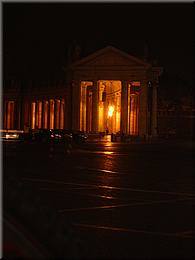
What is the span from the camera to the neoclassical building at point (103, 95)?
66375mm

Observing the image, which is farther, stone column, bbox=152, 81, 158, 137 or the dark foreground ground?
stone column, bbox=152, 81, 158, 137

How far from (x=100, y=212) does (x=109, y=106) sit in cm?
6531

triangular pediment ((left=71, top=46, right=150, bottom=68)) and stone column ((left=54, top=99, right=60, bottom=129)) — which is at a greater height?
triangular pediment ((left=71, top=46, right=150, bottom=68))

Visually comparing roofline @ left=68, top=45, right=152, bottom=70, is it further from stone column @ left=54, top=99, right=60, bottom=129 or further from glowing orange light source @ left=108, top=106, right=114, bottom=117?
stone column @ left=54, top=99, right=60, bottom=129

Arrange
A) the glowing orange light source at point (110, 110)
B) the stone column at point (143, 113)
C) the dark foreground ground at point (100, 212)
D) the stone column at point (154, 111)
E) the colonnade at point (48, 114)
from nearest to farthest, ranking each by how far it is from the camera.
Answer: the dark foreground ground at point (100, 212), the stone column at point (143, 113), the stone column at point (154, 111), the glowing orange light source at point (110, 110), the colonnade at point (48, 114)

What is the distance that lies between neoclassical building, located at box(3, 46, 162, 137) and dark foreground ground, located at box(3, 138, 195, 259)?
4435 cm

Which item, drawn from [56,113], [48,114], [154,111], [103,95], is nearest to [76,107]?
[103,95]

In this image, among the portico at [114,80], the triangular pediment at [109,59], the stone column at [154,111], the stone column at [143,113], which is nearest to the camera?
the triangular pediment at [109,59]

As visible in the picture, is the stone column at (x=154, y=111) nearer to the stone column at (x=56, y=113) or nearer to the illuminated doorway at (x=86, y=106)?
the illuminated doorway at (x=86, y=106)

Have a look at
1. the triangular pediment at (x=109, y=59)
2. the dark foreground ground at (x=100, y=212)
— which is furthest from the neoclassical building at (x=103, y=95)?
the dark foreground ground at (x=100, y=212)

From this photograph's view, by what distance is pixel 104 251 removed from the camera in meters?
6.39

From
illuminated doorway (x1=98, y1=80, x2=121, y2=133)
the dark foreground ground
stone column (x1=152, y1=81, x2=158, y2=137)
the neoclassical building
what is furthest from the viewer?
illuminated doorway (x1=98, y1=80, x2=121, y2=133)

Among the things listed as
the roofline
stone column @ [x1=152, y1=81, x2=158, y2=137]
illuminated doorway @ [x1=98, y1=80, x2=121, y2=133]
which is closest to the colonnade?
illuminated doorway @ [x1=98, y1=80, x2=121, y2=133]

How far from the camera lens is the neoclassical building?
66.4 metres
